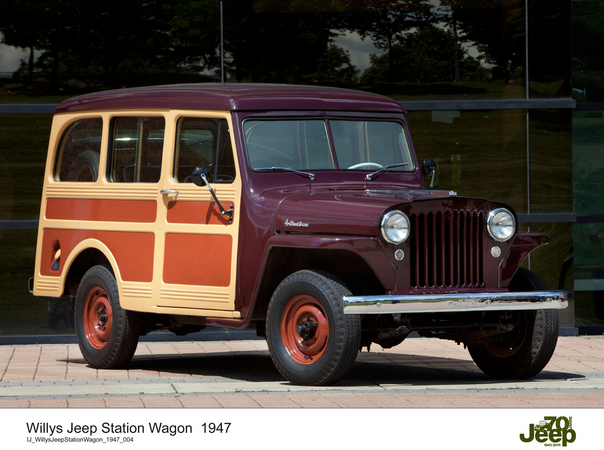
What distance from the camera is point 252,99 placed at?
27.9 ft

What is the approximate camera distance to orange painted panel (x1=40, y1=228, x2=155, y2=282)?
8883 mm

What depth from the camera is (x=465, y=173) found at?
12477mm

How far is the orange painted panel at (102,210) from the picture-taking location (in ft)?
29.4

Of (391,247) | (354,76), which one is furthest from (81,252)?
(354,76)

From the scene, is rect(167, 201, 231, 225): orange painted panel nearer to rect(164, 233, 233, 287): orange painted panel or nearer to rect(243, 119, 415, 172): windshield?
rect(164, 233, 233, 287): orange painted panel

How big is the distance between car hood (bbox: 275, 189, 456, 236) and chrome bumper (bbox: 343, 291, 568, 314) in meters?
0.50

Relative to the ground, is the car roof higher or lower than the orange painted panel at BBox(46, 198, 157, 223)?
higher

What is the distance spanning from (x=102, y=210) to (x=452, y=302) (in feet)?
11.7

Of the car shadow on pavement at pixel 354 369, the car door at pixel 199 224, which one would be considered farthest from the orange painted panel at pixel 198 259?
the car shadow on pavement at pixel 354 369

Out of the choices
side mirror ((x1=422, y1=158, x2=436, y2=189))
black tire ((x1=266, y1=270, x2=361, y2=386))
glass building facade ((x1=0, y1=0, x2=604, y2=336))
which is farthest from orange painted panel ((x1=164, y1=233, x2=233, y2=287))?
glass building facade ((x1=0, y1=0, x2=604, y2=336))

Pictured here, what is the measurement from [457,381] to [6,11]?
701cm

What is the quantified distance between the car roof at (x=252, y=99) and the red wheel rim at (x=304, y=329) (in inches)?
70.5
